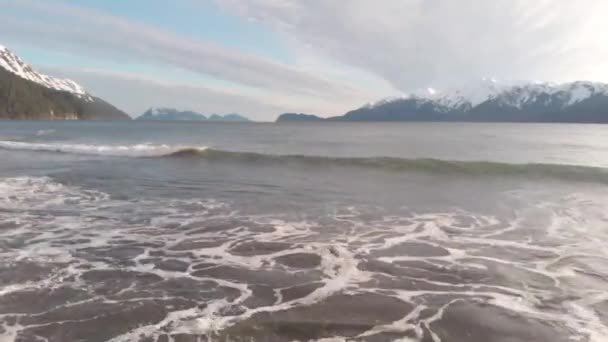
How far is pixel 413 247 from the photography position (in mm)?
10023

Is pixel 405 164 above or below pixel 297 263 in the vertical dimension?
above

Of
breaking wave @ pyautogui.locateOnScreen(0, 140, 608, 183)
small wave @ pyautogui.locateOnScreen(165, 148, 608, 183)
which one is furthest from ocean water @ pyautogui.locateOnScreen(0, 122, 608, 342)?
breaking wave @ pyautogui.locateOnScreen(0, 140, 608, 183)

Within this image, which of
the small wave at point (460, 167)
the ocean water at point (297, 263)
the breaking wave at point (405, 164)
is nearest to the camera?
the ocean water at point (297, 263)

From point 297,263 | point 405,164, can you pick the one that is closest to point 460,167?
point 405,164

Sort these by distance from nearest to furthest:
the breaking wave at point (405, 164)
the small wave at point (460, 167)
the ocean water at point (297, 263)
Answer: the ocean water at point (297, 263) < the small wave at point (460, 167) < the breaking wave at point (405, 164)

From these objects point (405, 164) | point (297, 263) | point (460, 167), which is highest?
point (405, 164)

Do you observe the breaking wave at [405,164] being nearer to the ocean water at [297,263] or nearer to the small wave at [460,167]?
Result: the small wave at [460,167]

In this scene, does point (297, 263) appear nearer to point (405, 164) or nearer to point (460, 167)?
point (405, 164)

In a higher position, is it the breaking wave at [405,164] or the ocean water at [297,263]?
the breaking wave at [405,164]

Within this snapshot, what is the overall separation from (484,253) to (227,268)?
620cm

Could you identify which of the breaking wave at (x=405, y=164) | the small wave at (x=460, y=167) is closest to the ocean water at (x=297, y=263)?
the small wave at (x=460, y=167)

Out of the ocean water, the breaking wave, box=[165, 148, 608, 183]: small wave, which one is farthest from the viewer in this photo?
the breaking wave

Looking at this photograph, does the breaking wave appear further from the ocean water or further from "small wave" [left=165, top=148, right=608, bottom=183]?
the ocean water

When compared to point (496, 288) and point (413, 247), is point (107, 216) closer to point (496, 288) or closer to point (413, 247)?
point (413, 247)
